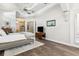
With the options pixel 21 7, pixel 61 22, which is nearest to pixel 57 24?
pixel 61 22

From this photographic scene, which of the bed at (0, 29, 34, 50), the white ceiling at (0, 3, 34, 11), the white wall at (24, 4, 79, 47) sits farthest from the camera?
the white wall at (24, 4, 79, 47)

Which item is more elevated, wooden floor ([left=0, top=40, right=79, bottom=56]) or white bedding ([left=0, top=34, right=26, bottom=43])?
white bedding ([left=0, top=34, right=26, bottom=43])

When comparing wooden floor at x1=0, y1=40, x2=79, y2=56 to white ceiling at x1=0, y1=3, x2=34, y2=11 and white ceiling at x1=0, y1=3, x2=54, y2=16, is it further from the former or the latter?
white ceiling at x1=0, y1=3, x2=34, y2=11

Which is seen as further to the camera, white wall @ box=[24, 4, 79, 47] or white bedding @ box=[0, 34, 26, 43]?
white wall @ box=[24, 4, 79, 47]

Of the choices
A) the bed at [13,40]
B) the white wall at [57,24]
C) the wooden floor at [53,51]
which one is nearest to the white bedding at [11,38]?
the bed at [13,40]

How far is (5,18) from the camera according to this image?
227cm

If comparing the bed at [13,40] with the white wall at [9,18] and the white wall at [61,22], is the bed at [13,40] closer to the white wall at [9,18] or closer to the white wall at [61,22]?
the white wall at [9,18]

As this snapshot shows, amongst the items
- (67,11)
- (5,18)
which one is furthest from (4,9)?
(67,11)

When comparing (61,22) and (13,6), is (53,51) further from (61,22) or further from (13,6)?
(13,6)

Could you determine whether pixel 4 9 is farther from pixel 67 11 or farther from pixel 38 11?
pixel 67 11

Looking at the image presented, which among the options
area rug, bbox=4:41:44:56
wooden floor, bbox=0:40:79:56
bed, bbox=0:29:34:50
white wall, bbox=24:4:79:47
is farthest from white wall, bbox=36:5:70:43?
bed, bbox=0:29:34:50

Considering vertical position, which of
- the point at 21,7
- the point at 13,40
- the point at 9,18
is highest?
the point at 21,7

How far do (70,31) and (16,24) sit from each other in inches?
52.0

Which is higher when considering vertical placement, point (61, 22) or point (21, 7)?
point (21, 7)
